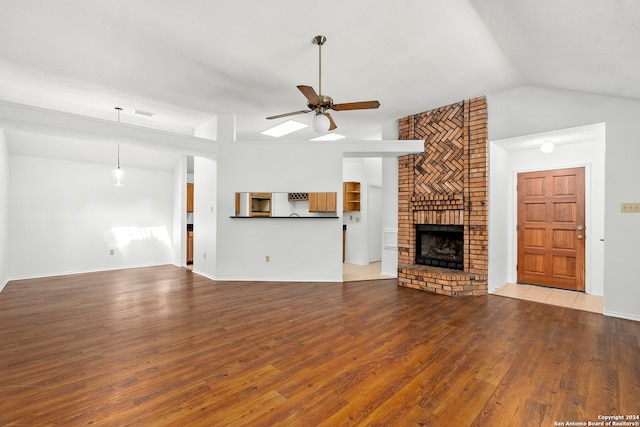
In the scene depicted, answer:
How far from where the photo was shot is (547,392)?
1889 mm

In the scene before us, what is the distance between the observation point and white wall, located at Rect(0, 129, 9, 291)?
15.1ft

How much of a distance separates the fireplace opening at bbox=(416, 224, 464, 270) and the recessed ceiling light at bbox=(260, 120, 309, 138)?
3042mm

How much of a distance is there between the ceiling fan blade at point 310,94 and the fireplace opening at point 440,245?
3.14m

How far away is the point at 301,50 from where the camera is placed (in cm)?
316

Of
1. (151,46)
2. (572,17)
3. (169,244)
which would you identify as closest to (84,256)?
(169,244)

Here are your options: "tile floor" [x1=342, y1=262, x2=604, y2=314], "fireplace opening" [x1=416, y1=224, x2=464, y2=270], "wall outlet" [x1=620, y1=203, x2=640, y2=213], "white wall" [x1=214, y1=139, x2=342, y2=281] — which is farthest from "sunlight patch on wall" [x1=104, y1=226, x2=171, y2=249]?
"wall outlet" [x1=620, y1=203, x2=640, y2=213]

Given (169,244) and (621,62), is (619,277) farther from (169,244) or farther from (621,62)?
(169,244)

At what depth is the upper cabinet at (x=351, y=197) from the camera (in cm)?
707

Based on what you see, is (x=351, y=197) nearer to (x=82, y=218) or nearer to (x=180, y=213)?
(x=180, y=213)

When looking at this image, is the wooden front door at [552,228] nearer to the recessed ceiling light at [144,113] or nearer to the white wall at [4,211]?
the recessed ceiling light at [144,113]

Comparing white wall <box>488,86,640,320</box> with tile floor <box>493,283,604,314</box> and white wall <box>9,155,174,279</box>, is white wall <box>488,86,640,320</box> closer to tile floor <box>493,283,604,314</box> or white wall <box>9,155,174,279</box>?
tile floor <box>493,283,604,314</box>

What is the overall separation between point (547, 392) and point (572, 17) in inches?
107

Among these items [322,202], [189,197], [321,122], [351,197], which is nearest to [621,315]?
[321,122]

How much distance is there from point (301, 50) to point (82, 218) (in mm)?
5785
